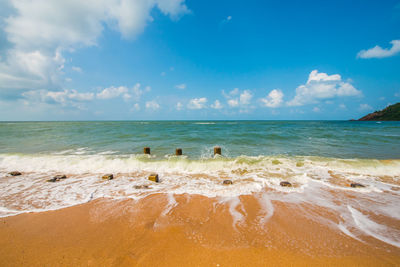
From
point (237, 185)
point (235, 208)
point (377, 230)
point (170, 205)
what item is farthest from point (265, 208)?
point (170, 205)

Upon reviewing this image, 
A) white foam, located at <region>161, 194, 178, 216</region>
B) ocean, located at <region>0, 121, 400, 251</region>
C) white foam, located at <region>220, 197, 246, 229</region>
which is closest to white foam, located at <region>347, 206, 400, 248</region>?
ocean, located at <region>0, 121, 400, 251</region>

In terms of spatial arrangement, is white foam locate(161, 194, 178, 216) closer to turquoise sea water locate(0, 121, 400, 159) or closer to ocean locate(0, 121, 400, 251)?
ocean locate(0, 121, 400, 251)

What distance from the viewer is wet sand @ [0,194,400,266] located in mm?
2375

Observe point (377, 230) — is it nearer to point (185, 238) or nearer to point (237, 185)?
point (237, 185)

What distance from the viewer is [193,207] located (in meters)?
3.89

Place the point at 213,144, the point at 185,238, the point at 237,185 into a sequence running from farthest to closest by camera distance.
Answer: the point at 213,144 → the point at 237,185 → the point at 185,238

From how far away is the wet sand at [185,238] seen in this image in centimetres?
238

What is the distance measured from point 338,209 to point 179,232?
12.9 feet

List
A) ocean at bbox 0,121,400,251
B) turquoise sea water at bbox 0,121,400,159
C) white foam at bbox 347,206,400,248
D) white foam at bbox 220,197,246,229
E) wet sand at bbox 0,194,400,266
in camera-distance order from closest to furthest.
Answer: wet sand at bbox 0,194,400,266 → white foam at bbox 347,206,400,248 → white foam at bbox 220,197,246,229 → ocean at bbox 0,121,400,251 → turquoise sea water at bbox 0,121,400,159

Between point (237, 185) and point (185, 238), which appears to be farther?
point (237, 185)

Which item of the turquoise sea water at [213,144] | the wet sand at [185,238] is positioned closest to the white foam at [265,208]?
the wet sand at [185,238]

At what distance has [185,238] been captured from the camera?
2812 millimetres

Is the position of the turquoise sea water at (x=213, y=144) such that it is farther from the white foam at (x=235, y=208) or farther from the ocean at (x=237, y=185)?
the white foam at (x=235, y=208)

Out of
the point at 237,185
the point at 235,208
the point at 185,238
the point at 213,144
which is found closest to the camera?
the point at 185,238
